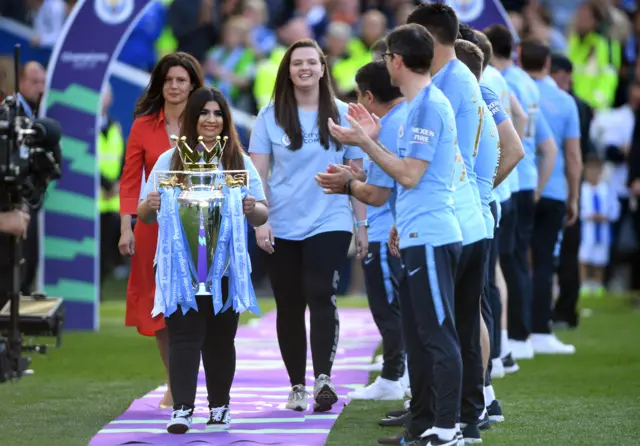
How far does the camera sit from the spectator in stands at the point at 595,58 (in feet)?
56.4

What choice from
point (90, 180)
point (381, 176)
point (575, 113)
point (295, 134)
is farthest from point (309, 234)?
point (90, 180)

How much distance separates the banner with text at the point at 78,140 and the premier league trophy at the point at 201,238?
19.0 ft

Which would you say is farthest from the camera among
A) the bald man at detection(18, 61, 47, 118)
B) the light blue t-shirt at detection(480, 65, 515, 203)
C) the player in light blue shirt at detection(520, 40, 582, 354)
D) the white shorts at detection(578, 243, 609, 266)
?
the white shorts at detection(578, 243, 609, 266)

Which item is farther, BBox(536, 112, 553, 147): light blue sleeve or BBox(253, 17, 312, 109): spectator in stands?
BBox(253, 17, 312, 109): spectator in stands

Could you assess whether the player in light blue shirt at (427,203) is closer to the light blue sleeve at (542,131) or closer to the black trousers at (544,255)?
the light blue sleeve at (542,131)

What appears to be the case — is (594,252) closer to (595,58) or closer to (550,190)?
(595,58)

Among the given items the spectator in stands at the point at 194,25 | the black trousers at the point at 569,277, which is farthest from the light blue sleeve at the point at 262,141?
the spectator in stands at the point at 194,25

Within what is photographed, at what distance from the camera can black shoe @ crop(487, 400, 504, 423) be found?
7453mm

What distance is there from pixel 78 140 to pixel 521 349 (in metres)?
4.58

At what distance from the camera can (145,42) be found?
1773 cm

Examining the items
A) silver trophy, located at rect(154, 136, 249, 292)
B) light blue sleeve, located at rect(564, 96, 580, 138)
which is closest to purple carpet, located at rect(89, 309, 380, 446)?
silver trophy, located at rect(154, 136, 249, 292)

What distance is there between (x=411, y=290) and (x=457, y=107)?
92 cm

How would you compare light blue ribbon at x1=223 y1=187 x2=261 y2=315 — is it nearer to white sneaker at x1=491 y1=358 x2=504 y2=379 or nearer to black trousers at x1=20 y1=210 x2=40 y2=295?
white sneaker at x1=491 y1=358 x2=504 y2=379

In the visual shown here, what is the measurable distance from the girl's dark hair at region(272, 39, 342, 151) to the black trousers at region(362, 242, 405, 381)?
80cm
